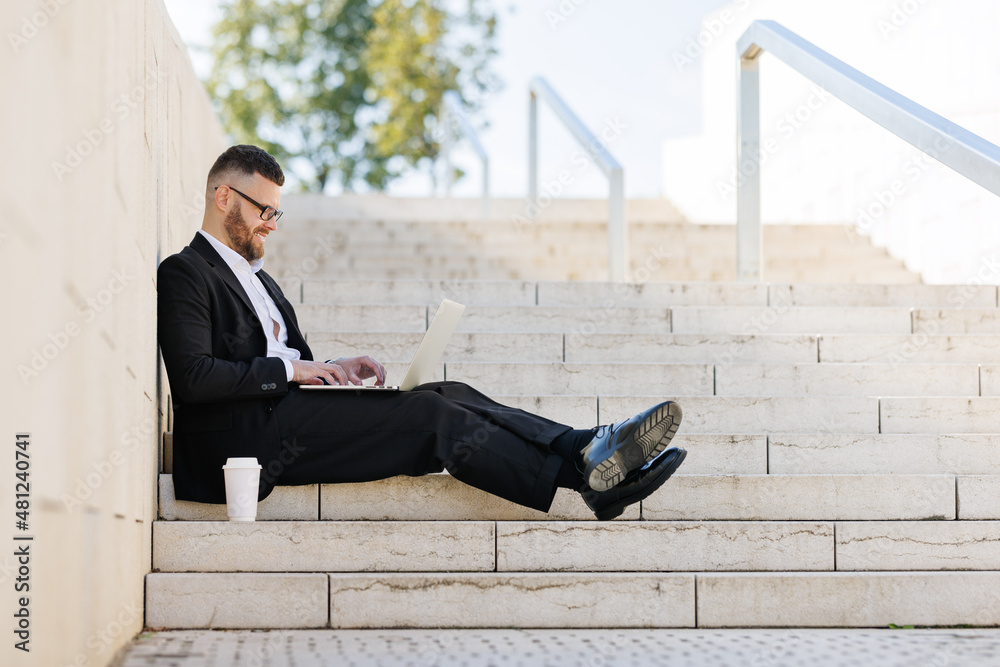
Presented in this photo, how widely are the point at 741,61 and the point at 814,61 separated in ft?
3.38

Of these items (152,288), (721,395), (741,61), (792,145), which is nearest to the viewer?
(152,288)

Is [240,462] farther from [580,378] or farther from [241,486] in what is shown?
[580,378]

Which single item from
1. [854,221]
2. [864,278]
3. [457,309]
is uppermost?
[854,221]

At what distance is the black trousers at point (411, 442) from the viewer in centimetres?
298

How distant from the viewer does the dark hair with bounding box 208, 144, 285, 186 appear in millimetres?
3295

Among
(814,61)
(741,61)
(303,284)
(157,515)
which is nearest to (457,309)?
(157,515)

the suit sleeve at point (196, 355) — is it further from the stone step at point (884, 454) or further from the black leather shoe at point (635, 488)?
the stone step at point (884, 454)

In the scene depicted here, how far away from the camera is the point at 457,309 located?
3.03 meters

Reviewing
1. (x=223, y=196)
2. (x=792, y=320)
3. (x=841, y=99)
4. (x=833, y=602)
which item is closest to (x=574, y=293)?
(x=792, y=320)

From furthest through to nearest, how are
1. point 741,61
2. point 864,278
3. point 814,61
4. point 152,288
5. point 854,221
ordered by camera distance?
1. point 854,221
2. point 864,278
3. point 741,61
4. point 814,61
5. point 152,288

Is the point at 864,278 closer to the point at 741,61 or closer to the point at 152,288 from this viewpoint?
the point at 741,61

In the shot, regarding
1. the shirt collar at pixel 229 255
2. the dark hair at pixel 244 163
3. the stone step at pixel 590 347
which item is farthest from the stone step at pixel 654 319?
the dark hair at pixel 244 163

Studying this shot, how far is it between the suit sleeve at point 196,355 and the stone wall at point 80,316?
0.23 feet

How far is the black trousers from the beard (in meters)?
0.56
